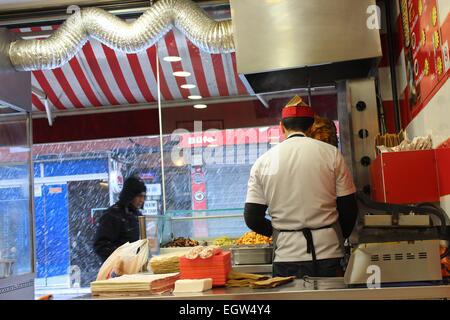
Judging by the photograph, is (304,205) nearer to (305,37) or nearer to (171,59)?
(305,37)

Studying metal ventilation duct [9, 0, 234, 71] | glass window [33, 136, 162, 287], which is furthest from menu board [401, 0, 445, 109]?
glass window [33, 136, 162, 287]

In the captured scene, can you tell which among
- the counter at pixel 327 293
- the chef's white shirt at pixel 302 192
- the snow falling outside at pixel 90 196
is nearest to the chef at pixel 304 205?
the chef's white shirt at pixel 302 192

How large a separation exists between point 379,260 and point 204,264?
1.34 feet

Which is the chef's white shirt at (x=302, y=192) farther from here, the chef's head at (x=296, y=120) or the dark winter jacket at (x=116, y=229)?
the dark winter jacket at (x=116, y=229)

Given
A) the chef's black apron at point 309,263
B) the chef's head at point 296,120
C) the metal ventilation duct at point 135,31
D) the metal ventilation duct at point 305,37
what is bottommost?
the chef's black apron at point 309,263

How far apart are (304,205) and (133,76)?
191 centimetres

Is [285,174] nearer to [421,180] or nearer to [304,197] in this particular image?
[304,197]

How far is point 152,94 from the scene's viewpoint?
3.42 metres

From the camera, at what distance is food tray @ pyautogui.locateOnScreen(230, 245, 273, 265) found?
2.15 meters

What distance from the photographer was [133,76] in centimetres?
333

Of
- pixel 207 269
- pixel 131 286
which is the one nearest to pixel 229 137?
pixel 207 269

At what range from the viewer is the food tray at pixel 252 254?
2.15 metres

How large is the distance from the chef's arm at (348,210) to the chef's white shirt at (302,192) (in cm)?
2

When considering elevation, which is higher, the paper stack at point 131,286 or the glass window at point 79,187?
the glass window at point 79,187
